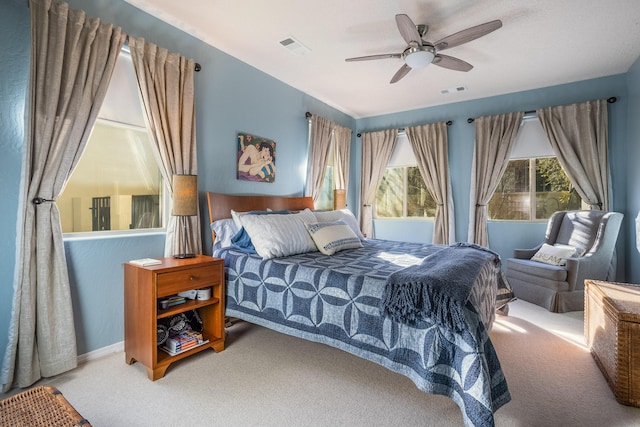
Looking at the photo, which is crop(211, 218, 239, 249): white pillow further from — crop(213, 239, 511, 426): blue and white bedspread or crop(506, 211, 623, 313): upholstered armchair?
crop(506, 211, 623, 313): upholstered armchair

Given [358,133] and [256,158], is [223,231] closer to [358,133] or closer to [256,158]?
[256,158]

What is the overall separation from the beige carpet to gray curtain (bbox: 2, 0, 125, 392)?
223 mm

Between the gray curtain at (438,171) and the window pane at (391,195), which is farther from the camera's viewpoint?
the window pane at (391,195)

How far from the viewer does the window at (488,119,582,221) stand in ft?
14.3

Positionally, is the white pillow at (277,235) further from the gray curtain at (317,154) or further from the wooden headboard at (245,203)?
the gray curtain at (317,154)

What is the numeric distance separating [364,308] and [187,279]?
50.0 inches

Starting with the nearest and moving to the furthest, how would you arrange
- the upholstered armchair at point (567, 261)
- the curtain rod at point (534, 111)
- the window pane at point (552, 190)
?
Answer: the upholstered armchair at point (567, 261) < the curtain rod at point (534, 111) < the window pane at point (552, 190)

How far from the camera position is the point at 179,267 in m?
2.13

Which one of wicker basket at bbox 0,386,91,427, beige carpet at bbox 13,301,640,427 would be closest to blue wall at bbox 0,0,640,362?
beige carpet at bbox 13,301,640,427

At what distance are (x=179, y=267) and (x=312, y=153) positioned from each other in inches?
111

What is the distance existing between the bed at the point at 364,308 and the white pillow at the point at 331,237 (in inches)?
0.9

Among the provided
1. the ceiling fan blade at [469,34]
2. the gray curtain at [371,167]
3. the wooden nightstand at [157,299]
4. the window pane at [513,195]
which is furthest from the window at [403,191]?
the wooden nightstand at [157,299]

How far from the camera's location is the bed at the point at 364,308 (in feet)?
4.81

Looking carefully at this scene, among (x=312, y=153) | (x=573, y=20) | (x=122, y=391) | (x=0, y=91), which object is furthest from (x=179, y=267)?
(x=573, y=20)
